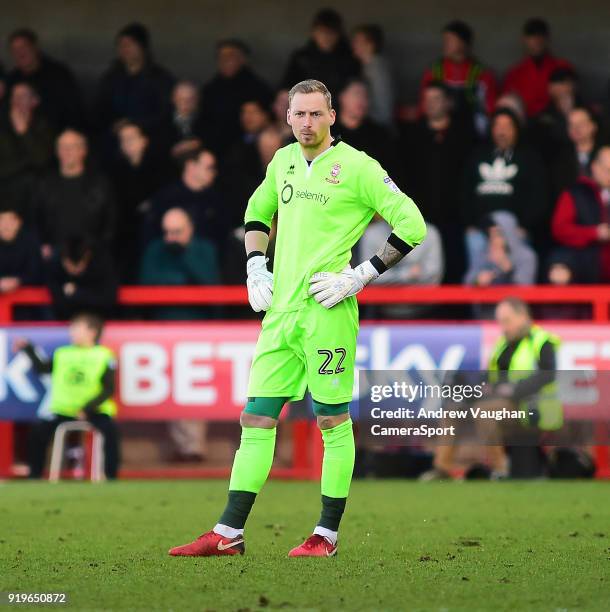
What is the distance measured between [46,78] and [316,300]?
25.3 feet

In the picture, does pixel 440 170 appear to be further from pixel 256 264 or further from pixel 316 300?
pixel 316 300

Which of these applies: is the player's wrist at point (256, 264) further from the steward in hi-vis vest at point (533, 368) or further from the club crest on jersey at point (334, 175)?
the steward in hi-vis vest at point (533, 368)

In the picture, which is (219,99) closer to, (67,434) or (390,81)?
(390,81)

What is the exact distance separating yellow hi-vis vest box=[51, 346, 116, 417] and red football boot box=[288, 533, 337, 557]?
188 inches

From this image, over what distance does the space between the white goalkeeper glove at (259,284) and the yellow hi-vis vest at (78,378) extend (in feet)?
15.0

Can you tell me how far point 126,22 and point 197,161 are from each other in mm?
3178

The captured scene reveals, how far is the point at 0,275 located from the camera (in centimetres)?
1177

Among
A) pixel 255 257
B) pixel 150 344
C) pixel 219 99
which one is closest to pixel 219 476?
pixel 150 344

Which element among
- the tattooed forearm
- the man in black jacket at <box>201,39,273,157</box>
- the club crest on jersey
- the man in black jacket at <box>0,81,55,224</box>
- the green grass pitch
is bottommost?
the green grass pitch

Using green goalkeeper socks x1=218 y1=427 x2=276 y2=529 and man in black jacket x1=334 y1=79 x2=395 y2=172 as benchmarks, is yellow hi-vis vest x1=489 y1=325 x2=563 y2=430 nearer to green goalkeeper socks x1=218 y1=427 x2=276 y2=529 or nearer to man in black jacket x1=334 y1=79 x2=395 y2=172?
man in black jacket x1=334 y1=79 x2=395 y2=172

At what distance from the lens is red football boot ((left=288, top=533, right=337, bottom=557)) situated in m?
6.51

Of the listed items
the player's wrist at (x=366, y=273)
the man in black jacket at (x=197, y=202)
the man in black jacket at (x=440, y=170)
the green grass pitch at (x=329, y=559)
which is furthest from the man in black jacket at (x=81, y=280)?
Result: the player's wrist at (x=366, y=273)

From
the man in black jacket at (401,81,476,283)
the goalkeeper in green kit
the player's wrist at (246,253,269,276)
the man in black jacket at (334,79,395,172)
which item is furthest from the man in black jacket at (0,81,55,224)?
the goalkeeper in green kit

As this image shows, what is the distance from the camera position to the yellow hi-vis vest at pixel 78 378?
11.1 m
